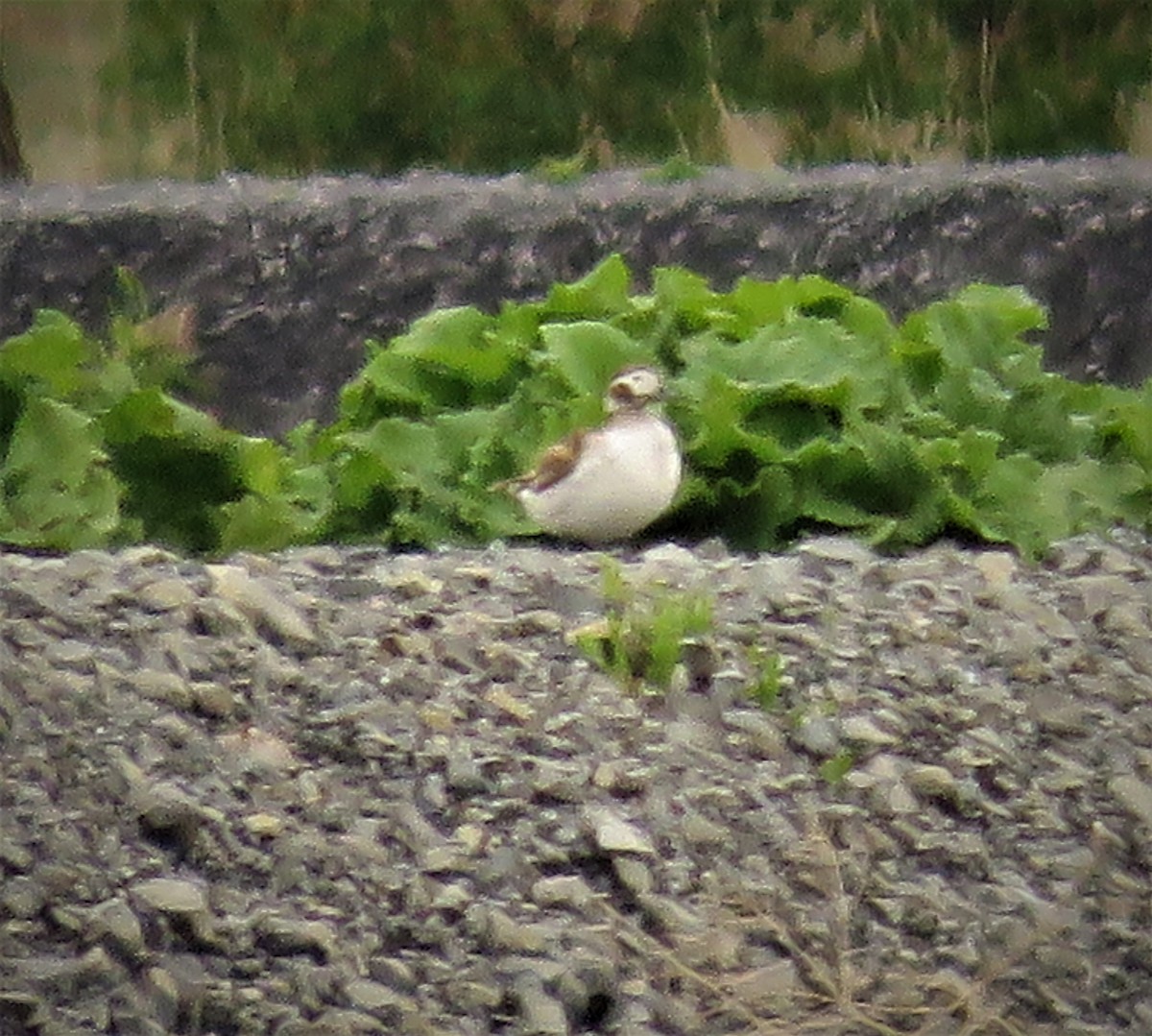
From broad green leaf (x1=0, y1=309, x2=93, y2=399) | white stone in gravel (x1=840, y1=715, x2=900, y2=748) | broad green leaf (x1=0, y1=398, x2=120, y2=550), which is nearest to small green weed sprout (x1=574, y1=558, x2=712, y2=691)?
white stone in gravel (x1=840, y1=715, x2=900, y2=748)

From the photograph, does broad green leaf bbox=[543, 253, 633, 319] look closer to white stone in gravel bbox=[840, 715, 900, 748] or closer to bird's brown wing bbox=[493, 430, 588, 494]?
bird's brown wing bbox=[493, 430, 588, 494]

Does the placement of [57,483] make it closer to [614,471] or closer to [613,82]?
[614,471]

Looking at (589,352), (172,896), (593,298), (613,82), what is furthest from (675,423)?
(613,82)

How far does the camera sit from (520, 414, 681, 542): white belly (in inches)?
134

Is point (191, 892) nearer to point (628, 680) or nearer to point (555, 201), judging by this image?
point (628, 680)

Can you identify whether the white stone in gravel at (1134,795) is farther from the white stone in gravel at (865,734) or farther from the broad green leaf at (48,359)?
the broad green leaf at (48,359)

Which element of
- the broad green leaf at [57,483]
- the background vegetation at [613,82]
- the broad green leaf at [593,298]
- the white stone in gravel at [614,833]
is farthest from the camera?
the background vegetation at [613,82]

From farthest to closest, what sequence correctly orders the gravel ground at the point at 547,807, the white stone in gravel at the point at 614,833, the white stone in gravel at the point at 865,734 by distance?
1. the white stone in gravel at the point at 865,734
2. the white stone in gravel at the point at 614,833
3. the gravel ground at the point at 547,807

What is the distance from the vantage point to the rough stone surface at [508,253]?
6434mm

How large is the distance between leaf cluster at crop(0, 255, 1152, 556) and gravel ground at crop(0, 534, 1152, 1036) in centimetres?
52

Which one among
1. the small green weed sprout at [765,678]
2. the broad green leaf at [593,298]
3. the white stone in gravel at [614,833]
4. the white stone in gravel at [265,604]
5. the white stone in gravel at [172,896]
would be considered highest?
the broad green leaf at [593,298]

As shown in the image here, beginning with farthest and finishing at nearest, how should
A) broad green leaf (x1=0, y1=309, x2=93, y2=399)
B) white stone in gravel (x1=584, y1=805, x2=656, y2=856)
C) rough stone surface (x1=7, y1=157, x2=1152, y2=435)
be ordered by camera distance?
rough stone surface (x1=7, y1=157, x2=1152, y2=435) → broad green leaf (x1=0, y1=309, x2=93, y2=399) → white stone in gravel (x1=584, y1=805, x2=656, y2=856)

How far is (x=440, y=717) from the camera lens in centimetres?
280

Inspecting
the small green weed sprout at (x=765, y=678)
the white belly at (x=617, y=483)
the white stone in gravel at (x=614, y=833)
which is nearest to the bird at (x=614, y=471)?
the white belly at (x=617, y=483)
